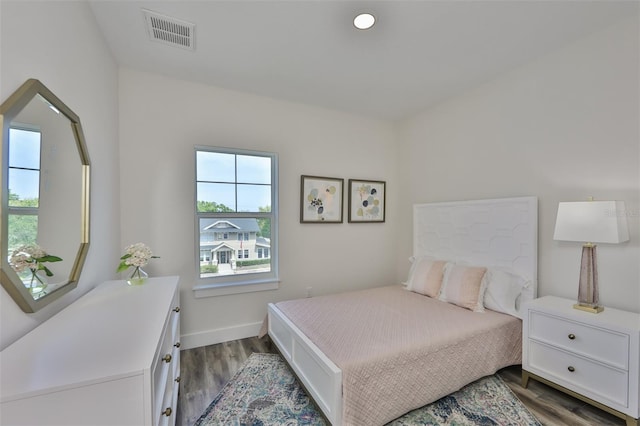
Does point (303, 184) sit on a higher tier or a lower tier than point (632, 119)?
lower

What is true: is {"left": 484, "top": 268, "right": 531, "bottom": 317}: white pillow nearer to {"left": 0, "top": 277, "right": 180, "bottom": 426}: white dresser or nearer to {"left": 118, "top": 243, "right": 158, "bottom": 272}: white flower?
{"left": 0, "top": 277, "right": 180, "bottom": 426}: white dresser

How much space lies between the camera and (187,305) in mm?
2744

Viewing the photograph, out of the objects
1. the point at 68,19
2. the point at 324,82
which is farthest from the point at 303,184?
the point at 68,19

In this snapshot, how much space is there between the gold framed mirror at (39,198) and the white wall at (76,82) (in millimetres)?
71

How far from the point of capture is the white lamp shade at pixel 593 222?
5.82 feet

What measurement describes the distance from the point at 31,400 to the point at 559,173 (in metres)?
3.28

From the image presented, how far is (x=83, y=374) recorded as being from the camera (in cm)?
84

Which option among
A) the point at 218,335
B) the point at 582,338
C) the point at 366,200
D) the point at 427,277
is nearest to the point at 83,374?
the point at 218,335

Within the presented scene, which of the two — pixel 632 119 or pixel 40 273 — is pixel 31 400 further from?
pixel 632 119

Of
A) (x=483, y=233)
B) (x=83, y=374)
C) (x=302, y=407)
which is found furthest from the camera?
(x=483, y=233)

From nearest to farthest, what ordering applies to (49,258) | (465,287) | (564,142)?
(49,258), (564,142), (465,287)

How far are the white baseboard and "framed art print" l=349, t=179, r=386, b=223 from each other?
1.74m

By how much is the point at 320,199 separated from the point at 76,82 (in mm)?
2351

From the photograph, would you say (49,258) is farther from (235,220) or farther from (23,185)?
(235,220)
